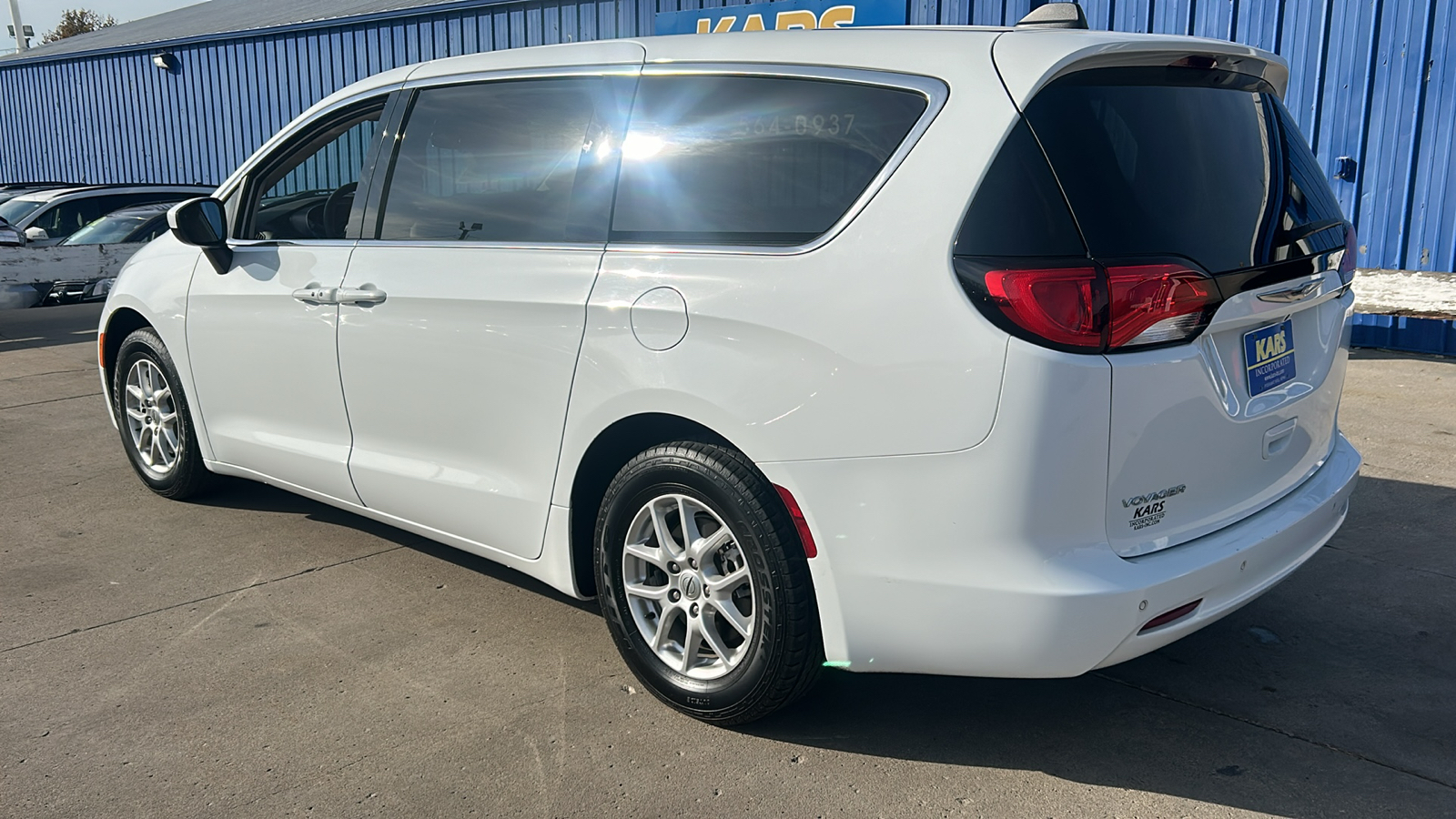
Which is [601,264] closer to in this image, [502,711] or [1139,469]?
[502,711]

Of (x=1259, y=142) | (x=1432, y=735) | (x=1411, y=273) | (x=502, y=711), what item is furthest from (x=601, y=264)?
(x=1411, y=273)

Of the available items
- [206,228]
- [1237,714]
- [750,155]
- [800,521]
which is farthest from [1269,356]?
[206,228]

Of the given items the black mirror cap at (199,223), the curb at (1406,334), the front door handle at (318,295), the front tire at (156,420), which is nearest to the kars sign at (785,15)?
the curb at (1406,334)

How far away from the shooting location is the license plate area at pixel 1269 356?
2.82 metres

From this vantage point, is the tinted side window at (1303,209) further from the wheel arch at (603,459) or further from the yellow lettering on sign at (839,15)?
the yellow lettering on sign at (839,15)

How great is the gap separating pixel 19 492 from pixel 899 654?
468 cm

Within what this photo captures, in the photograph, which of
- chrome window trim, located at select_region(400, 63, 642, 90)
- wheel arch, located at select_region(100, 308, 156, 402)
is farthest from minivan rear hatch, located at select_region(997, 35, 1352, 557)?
wheel arch, located at select_region(100, 308, 156, 402)

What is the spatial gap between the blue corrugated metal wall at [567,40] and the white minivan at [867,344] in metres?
6.28

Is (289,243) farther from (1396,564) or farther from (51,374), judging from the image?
(51,374)

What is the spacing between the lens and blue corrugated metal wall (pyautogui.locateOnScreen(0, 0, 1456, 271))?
8.48 metres

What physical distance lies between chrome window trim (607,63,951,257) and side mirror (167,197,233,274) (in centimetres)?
208

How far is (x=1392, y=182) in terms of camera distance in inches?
342

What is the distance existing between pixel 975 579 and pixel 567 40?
12861 millimetres

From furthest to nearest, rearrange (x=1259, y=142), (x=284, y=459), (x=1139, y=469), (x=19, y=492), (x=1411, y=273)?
1. (x=1411, y=273)
2. (x=19, y=492)
3. (x=284, y=459)
4. (x=1259, y=142)
5. (x=1139, y=469)
